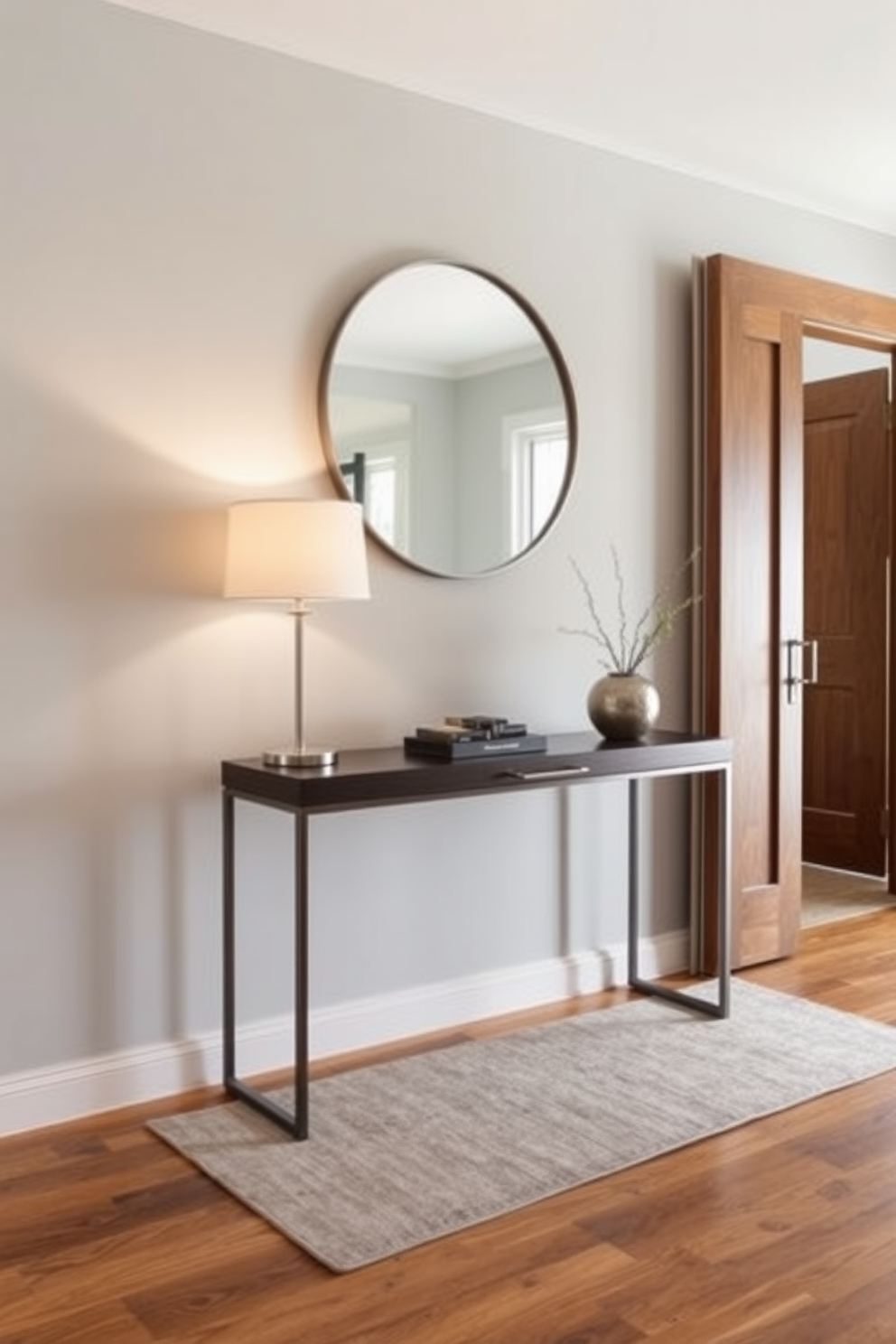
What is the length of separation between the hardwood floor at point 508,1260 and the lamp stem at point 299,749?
845mm

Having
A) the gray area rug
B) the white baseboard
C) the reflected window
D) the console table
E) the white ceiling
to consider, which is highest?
the white ceiling

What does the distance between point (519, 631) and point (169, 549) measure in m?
1.07

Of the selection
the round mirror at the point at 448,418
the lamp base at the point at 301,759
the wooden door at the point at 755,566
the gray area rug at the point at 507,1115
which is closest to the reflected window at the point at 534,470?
the round mirror at the point at 448,418

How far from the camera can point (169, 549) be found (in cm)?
289

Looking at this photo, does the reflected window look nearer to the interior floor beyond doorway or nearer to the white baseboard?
the white baseboard

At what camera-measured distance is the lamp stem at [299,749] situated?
2793 mm

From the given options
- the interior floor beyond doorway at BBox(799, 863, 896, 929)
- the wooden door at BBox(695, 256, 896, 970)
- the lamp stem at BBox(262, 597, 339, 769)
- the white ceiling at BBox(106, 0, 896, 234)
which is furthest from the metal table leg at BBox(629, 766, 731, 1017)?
the white ceiling at BBox(106, 0, 896, 234)

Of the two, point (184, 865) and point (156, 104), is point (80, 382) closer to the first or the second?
point (156, 104)

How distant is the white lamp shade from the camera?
2.72 m

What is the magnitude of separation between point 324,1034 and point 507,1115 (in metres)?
0.59

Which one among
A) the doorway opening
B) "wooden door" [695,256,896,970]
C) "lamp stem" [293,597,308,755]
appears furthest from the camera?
the doorway opening

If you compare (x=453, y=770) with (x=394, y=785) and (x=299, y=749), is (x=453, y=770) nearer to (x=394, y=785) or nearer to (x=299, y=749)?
(x=394, y=785)

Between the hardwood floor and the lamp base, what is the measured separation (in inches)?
32.9

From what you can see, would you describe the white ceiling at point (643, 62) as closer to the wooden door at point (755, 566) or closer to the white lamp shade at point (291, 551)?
the wooden door at point (755, 566)
